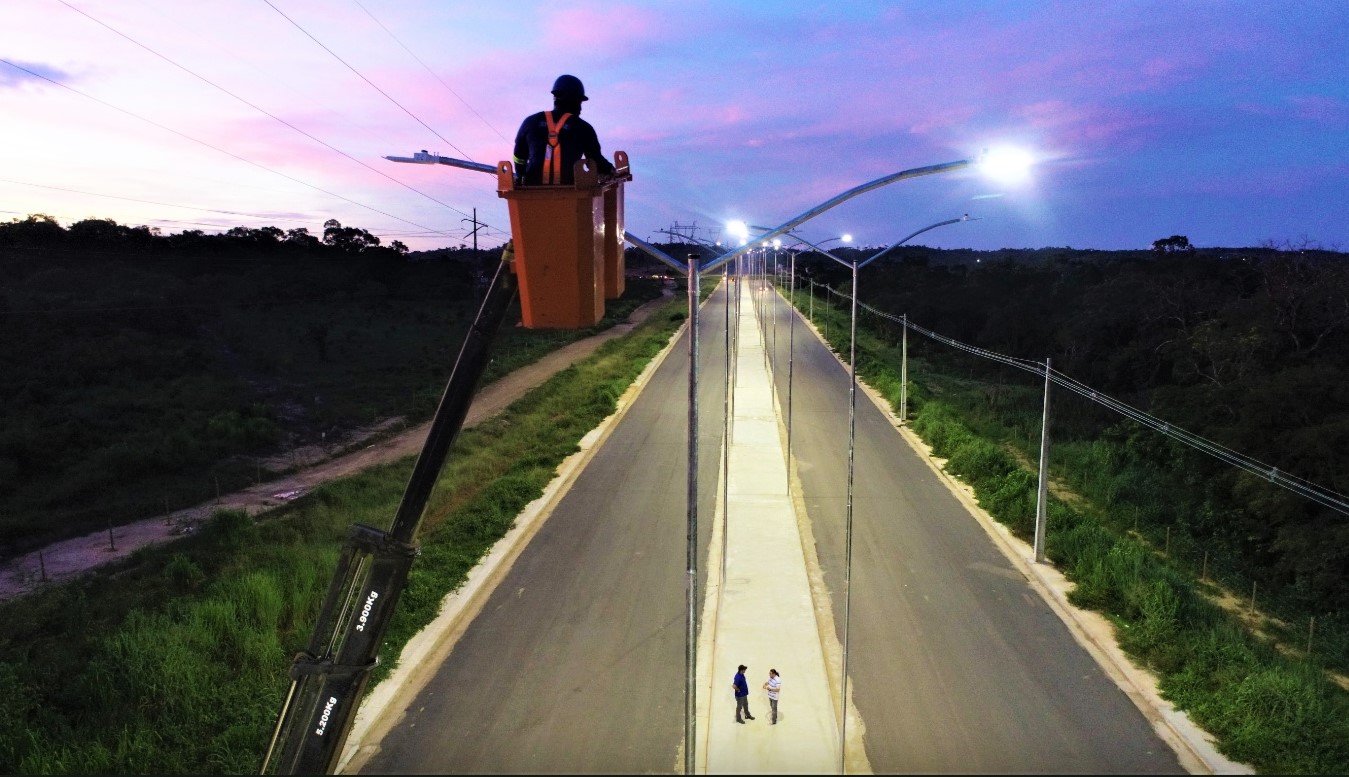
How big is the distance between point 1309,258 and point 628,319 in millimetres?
53032

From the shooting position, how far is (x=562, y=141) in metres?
4.89

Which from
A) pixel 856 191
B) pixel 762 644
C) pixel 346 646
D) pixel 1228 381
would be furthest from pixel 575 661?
pixel 1228 381

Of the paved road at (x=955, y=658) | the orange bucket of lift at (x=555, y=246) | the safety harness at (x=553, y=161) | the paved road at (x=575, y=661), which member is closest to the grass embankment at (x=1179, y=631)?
the paved road at (x=955, y=658)

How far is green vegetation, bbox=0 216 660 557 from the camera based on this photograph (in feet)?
87.5

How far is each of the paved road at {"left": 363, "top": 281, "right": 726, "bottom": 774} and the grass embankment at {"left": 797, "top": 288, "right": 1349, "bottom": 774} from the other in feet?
24.0

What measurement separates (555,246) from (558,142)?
68cm

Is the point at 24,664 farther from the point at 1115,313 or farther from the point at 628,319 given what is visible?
the point at 628,319

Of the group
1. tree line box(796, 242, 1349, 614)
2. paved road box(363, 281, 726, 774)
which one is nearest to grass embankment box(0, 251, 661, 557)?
paved road box(363, 281, 726, 774)

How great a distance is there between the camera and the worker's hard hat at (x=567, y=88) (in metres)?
5.26

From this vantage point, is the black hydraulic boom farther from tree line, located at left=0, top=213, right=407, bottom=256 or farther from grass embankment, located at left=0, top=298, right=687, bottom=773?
tree line, located at left=0, top=213, right=407, bottom=256

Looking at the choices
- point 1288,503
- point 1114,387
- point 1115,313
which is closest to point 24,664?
point 1288,503

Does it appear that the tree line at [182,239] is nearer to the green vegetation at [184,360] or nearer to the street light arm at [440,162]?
the green vegetation at [184,360]

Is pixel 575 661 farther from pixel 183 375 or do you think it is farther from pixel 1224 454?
pixel 183 375

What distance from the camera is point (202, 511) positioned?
2355cm
